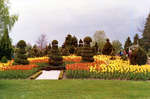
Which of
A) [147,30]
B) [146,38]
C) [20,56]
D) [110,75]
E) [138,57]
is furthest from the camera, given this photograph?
[146,38]

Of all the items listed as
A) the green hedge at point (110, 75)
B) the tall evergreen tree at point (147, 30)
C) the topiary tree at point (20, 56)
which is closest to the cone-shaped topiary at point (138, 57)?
the green hedge at point (110, 75)

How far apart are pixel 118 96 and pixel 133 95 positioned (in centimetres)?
53

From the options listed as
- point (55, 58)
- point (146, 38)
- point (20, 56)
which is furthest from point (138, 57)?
point (146, 38)

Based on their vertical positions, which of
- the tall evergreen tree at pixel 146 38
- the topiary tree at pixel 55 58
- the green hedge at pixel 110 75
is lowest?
the green hedge at pixel 110 75

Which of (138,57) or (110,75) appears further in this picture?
(138,57)

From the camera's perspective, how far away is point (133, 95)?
452 centimetres

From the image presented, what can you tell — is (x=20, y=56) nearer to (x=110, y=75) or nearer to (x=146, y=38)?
(x=110, y=75)

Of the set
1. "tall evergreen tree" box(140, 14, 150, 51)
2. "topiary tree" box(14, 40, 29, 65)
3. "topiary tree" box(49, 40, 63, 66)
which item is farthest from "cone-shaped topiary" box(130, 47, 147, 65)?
"tall evergreen tree" box(140, 14, 150, 51)

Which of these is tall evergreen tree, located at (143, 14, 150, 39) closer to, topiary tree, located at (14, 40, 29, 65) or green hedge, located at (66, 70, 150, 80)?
green hedge, located at (66, 70, 150, 80)

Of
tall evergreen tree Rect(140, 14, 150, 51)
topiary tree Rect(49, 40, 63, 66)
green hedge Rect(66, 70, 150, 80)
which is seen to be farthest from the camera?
tall evergreen tree Rect(140, 14, 150, 51)

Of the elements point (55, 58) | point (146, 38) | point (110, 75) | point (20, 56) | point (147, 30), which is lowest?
point (110, 75)

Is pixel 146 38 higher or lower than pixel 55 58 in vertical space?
higher

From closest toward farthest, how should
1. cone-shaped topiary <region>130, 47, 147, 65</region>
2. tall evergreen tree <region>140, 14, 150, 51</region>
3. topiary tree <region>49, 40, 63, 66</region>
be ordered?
cone-shaped topiary <region>130, 47, 147, 65</region> → topiary tree <region>49, 40, 63, 66</region> → tall evergreen tree <region>140, 14, 150, 51</region>

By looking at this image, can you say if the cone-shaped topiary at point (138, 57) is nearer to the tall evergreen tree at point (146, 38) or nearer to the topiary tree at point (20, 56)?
the topiary tree at point (20, 56)
